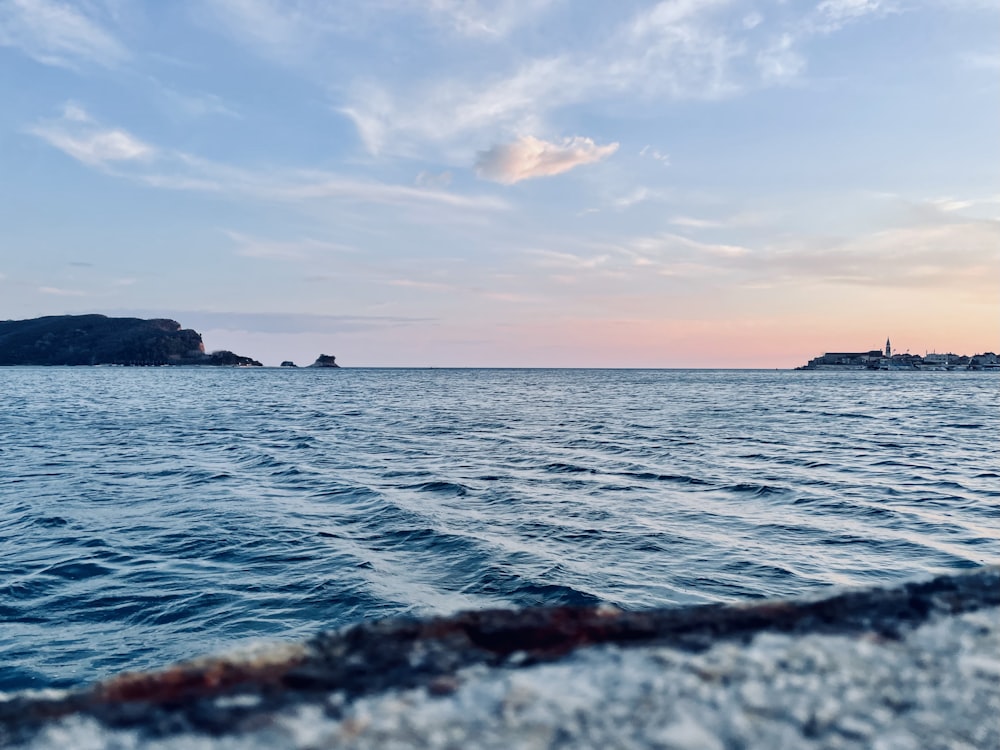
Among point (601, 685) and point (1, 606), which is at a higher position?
point (601, 685)

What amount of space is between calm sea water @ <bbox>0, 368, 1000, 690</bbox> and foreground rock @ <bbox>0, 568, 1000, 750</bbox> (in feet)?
24.7

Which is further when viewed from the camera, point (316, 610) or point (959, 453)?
point (959, 453)

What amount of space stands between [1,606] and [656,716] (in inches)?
469

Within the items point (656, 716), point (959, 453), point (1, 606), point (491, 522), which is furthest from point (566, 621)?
point (959, 453)

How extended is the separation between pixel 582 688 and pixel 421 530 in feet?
42.1

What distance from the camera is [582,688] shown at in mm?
2127

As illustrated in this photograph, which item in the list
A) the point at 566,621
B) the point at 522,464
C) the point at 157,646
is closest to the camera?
the point at 566,621

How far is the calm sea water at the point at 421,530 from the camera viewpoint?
1006 cm

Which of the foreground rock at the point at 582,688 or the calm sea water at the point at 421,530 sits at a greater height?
the foreground rock at the point at 582,688

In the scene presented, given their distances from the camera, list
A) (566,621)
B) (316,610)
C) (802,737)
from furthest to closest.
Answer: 1. (316,610)
2. (566,621)
3. (802,737)

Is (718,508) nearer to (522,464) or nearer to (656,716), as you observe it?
(522,464)

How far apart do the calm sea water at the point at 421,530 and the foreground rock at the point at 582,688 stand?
754cm

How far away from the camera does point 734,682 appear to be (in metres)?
2.14

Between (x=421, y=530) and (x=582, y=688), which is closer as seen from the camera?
(x=582, y=688)
